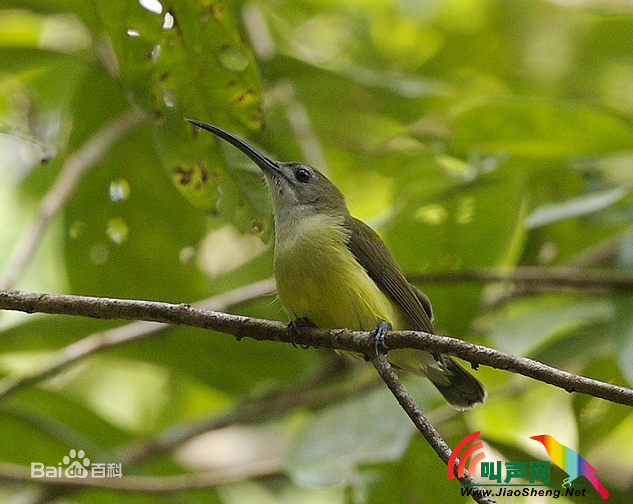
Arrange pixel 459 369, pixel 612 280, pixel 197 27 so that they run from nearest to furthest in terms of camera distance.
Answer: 1. pixel 197 27
2. pixel 459 369
3. pixel 612 280

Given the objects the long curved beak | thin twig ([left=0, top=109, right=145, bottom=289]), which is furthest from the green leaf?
thin twig ([left=0, top=109, right=145, bottom=289])

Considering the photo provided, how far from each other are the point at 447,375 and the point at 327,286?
705 mm

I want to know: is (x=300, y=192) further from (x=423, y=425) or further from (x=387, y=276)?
(x=423, y=425)

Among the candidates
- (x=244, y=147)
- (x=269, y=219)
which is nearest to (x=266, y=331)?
(x=269, y=219)

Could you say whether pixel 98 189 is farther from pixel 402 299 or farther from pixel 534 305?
pixel 534 305

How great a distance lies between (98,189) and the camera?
4.63m

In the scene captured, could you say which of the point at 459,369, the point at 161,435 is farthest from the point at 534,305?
the point at 161,435

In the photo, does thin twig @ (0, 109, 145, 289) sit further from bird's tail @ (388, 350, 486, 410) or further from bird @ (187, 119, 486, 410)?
bird's tail @ (388, 350, 486, 410)

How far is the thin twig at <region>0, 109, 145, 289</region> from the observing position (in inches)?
157

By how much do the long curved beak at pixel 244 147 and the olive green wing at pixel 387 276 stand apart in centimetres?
48

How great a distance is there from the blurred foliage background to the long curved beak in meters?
0.09

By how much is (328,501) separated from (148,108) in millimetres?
2975

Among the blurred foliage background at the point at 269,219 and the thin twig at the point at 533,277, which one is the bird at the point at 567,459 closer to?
the blurred foliage background at the point at 269,219

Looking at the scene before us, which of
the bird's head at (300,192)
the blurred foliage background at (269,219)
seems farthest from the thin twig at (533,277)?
the bird's head at (300,192)
